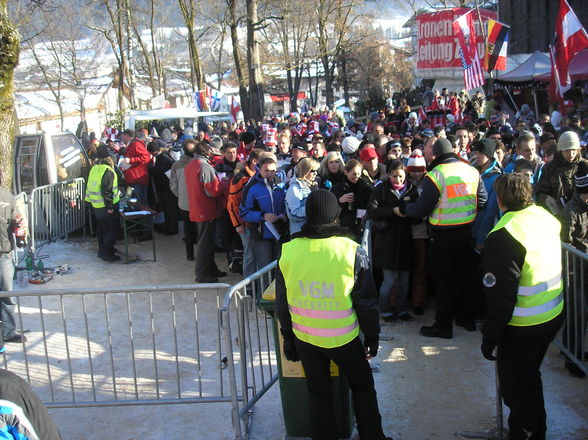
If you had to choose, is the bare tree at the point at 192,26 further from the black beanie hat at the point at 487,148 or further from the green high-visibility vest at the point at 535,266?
the green high-visibility vest at the point at 535,266

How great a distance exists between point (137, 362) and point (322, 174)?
9.63 ft

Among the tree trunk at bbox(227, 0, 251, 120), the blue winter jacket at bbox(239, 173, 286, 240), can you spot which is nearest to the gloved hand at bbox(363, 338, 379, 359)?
the blue winter jacket at bbox(239, 173, 286, 240)

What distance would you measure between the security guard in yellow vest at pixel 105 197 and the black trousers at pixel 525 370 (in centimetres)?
734

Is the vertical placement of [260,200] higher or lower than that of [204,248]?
higher

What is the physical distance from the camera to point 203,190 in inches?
330

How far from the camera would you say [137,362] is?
6.13 metres

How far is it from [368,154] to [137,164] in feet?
16.6

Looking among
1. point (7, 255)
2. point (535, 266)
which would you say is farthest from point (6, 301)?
point (535, 266)

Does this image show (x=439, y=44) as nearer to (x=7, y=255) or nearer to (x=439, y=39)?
(x=439, y=39)

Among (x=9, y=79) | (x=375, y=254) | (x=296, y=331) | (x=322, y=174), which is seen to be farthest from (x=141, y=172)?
→ (x=296, y=331)

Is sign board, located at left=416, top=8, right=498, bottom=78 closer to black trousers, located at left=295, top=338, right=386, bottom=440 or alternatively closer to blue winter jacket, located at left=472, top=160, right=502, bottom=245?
blue winter jacket, located at left=472, top=160, right=502, bottom=245

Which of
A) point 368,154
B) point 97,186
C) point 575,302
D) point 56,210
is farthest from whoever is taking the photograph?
point 56,210

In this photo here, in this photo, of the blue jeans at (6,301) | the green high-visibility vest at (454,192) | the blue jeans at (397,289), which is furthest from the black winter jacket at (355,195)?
the blue jeans at (6,301)

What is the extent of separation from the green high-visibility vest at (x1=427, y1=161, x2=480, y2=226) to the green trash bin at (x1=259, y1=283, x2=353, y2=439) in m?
2.25
